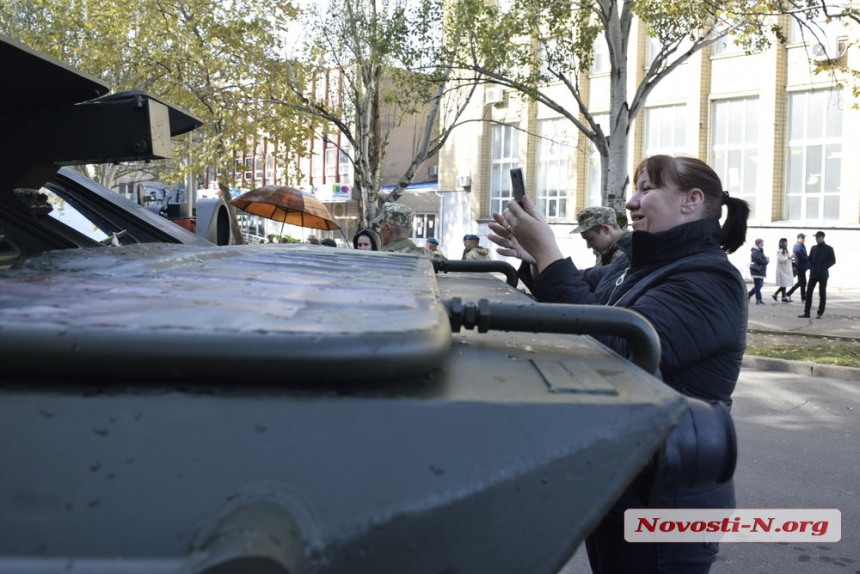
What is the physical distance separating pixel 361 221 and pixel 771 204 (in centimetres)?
1245

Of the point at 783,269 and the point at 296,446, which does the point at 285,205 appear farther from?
the point at 783,269

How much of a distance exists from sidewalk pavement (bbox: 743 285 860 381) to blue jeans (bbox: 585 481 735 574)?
834 centimetres

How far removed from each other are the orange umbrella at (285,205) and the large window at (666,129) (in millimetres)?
14519

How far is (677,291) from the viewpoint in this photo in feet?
6.31

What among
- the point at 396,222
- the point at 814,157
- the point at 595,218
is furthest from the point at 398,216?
the point at 814,157

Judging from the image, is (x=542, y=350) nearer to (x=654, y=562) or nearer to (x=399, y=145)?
(x=654, y=562)

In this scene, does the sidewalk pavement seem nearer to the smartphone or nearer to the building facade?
the building facade

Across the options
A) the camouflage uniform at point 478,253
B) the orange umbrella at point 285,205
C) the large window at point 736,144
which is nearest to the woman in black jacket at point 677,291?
the camouflage uniform at point 478,253

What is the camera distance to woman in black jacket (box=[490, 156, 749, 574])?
1863 mm

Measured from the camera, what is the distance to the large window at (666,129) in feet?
81.6

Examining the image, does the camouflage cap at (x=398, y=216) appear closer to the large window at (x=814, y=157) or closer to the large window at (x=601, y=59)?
the large window at (x=814, y=157)

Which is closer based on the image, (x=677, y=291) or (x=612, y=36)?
(x=677, y=291)

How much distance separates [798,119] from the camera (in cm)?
2256

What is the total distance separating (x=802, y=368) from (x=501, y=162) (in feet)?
69.8
